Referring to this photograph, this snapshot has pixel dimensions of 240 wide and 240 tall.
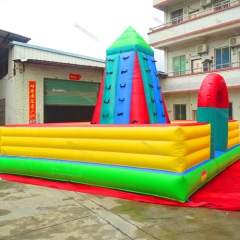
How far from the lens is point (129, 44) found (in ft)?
20.3

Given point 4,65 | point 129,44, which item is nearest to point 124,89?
point 129,44

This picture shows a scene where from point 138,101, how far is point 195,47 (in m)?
12.3

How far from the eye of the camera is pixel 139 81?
585cm

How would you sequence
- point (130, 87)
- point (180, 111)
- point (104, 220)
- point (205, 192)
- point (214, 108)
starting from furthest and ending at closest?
point (180, 111)
point (130, 87)
point (214, 108)
point (205, 192)
point (104, 220)

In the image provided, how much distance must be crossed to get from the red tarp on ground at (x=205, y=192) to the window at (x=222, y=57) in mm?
10838

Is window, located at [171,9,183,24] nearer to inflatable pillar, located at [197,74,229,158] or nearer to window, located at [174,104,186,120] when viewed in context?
window, located at [174,104,186,120]

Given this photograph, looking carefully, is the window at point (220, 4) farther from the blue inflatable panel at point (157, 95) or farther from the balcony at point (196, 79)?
the blue inflatable panel at point (157, 95)

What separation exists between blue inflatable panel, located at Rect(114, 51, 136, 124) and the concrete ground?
1.99m

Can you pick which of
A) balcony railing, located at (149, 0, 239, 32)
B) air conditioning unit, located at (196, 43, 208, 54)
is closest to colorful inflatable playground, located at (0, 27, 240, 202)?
air conditioning unit, located at (196, 43, 208, 54)

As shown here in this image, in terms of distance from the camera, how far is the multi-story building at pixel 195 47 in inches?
555

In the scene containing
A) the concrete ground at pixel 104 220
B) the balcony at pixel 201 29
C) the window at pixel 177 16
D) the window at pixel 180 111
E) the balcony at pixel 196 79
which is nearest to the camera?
the concrete ground at pixel 104 220

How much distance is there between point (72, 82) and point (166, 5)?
986 centimetres

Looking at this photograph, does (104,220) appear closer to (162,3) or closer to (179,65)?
(179,65)

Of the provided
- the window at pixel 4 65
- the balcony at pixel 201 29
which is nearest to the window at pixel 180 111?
the balcony at pixel 201 29
